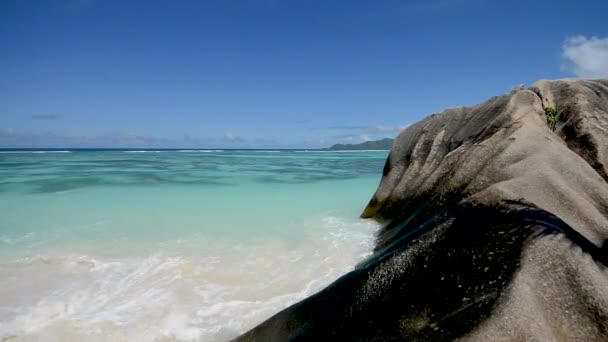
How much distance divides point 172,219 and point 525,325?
9653mm

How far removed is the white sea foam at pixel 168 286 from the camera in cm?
453

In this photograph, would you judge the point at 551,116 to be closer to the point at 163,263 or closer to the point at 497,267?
the point at 497,267

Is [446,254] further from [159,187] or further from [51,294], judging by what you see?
[159,187]

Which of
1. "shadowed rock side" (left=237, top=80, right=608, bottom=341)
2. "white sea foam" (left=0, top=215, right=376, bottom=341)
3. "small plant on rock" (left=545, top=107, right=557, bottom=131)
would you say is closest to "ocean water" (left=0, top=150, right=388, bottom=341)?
"white sea foam" (left=0, top=215, right=376, bottom=341)

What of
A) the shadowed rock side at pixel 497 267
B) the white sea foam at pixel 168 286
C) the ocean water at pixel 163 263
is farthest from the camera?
the ocean water at pixel 163 263

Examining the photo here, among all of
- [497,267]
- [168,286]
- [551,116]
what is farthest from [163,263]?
[551,116]

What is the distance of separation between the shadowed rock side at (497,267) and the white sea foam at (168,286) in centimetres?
132

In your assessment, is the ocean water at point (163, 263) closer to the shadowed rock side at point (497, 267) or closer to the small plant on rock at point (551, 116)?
the shadowed rock side at point (497, 267)

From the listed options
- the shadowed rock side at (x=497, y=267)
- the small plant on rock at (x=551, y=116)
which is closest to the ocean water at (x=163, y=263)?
the shadowed rock side at (x=497, y=267)

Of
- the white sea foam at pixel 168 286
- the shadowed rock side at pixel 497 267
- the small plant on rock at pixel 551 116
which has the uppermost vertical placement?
the small plant on rock at pixel 551 116

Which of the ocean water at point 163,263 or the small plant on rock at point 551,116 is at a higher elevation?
the small plant on rock at point 551,116

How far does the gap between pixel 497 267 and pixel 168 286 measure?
480cm

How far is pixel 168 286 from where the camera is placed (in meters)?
5.73

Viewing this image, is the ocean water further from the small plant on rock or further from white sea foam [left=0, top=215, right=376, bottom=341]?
the small plant on rock
